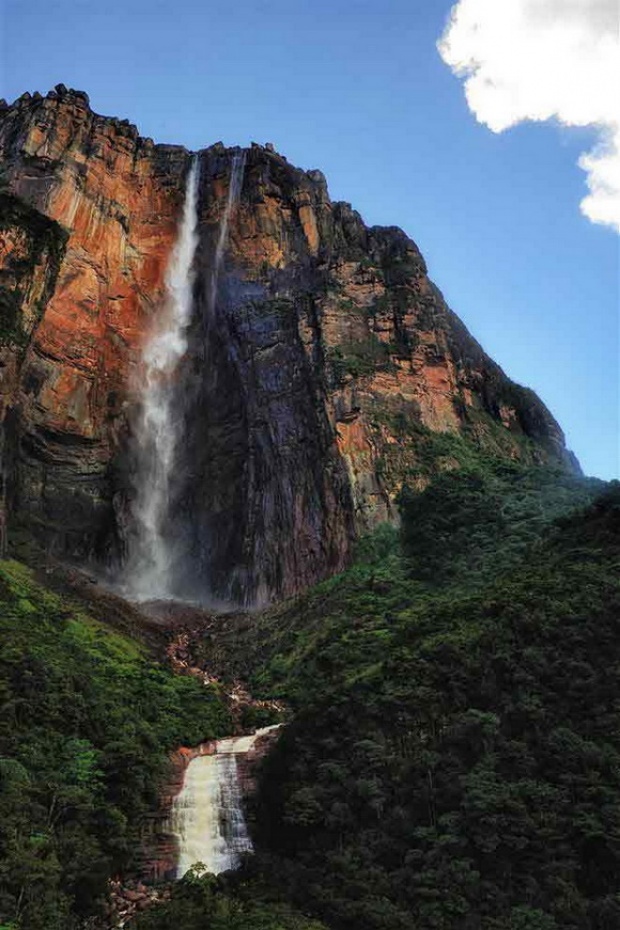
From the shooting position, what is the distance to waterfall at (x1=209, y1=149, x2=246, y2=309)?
52.7m

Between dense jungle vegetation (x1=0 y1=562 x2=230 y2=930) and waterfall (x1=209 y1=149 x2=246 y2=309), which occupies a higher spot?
waterfall (x1=209 y1=149 x2=246 y2=309)

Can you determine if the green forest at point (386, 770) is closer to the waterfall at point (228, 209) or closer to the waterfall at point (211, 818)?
the waterfall at point (211, 818)

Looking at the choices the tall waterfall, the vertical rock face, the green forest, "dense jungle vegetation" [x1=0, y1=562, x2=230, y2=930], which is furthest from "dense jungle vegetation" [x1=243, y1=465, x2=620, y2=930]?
the tall waterfall

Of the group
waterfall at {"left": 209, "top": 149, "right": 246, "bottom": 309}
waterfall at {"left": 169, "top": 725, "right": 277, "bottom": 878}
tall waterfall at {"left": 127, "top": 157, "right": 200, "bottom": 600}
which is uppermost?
waterfall at {"left": 209, "top": 149, "right": 246, "bottom": 309}

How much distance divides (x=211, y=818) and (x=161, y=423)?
34438 mm

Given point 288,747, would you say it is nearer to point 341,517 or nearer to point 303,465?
point 341,517

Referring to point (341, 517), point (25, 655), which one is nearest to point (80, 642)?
point (25, 655)

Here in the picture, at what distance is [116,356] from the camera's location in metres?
48.6

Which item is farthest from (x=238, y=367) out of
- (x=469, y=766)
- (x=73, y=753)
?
(x=469, y=766)

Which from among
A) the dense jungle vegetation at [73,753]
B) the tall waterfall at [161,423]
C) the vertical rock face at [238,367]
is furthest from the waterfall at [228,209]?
the dense jungle vegetation at [73,753]

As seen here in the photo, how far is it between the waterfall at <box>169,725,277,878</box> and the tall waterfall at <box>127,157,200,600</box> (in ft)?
78.0

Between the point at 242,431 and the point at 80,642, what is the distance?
23.5 m

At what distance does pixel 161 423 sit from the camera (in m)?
50.4

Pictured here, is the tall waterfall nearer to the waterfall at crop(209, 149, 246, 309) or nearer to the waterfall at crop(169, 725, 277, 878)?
the waterfall at crop(209, 149, 246, 309)
